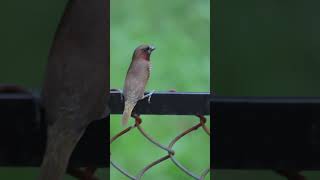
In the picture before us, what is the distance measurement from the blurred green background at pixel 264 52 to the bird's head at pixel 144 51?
0.04 m

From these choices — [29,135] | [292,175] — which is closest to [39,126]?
[29,135]

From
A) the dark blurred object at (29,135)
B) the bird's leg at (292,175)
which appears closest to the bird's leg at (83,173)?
the dark blurred object at (29,135)

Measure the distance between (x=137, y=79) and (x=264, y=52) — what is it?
2.9 inches

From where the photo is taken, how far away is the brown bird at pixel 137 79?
29.4 inches

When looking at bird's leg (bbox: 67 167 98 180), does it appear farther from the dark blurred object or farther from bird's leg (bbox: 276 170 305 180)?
bird's leg (bbox: 276 170 305 180)

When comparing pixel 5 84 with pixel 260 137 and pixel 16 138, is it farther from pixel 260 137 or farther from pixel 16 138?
pixel 260 137

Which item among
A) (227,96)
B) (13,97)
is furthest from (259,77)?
(13,97)

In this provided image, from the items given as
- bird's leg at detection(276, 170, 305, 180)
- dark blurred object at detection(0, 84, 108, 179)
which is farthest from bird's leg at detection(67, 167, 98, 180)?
bird's leg at detection(276, 170, 305, 180)

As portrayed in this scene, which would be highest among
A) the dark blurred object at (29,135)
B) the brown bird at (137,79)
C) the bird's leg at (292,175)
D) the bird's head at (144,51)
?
the bird's head at (144,51)

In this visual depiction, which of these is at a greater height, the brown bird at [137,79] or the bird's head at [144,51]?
the bird's head at [144,51]

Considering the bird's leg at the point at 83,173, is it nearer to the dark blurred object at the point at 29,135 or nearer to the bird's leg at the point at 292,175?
the dark blurred object at the point at 29,135

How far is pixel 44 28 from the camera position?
76 centimetres

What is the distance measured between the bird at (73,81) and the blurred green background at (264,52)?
0.06 meters

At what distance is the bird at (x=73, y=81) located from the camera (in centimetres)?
73
